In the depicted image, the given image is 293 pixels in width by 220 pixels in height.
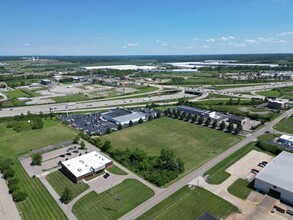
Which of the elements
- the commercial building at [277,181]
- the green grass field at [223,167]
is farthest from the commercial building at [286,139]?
the commercial building at [277,181]

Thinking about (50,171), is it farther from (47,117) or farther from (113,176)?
(47,117)

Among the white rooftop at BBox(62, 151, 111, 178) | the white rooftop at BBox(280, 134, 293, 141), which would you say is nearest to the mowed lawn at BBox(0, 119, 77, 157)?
the white rooftop at BBox(62, 151, 111, 178)

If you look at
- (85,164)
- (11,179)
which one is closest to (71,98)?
(85,164)

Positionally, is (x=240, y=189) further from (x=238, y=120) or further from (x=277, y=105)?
(x=277, y=105)

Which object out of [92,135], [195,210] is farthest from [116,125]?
[195,210]

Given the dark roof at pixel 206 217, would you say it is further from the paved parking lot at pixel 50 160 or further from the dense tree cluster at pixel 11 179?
the paved parking lot at pixel 50 160

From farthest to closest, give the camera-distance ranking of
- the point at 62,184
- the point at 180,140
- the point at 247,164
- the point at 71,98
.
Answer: the point at 71,98 → the point at 180,140 → the point at 247,164 → the point at 62,184
